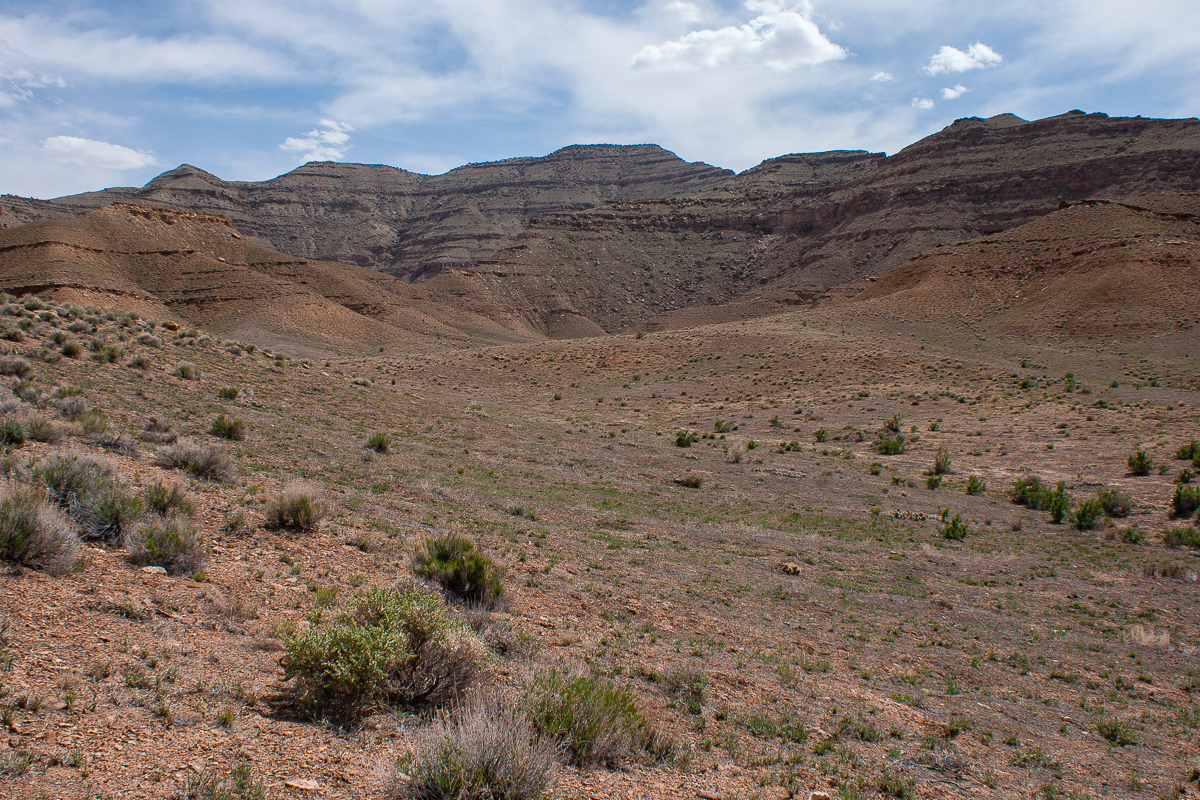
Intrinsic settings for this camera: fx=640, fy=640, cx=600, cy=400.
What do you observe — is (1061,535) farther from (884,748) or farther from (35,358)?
(35,358)

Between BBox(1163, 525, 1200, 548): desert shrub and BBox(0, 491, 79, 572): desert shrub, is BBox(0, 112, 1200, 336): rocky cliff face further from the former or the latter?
BBox(0, 491, 79, 572): desert shrub


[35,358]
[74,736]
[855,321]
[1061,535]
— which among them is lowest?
[1061,535]

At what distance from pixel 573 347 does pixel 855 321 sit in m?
24.1

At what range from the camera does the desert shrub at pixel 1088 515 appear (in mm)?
14852

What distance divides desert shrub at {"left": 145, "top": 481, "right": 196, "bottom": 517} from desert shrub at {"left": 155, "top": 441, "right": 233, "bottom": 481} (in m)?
1.86

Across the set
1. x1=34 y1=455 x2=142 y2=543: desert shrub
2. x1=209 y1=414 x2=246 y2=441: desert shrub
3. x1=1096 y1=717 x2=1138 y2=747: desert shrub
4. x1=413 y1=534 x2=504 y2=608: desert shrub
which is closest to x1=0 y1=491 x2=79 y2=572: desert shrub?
x1=34 y1=455 x2=142 y2=543: desert shrub

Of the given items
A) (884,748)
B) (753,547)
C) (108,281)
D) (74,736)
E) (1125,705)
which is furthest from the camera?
(108,281)

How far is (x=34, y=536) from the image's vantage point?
16.8 ft

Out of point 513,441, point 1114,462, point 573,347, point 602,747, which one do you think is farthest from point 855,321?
point 602,747

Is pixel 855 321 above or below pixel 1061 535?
above

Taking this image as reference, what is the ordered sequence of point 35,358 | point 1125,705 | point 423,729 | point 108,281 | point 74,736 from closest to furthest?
point 74,736 → point 423,729 → point 1125,705 → point 35,358 → point 108,281

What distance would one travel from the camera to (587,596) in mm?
8188

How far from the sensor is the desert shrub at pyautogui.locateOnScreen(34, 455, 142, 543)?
6.18m

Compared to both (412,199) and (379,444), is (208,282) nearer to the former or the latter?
(379,444)
